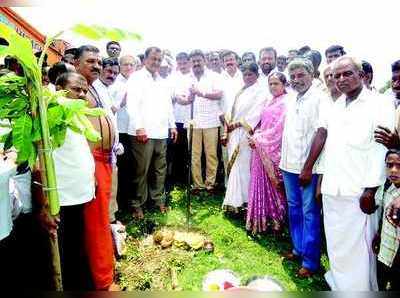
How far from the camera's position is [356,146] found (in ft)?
7.18

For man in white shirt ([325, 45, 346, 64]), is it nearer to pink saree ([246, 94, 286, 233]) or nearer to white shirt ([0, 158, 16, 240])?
pink saree ([246, 94, 286, 233])

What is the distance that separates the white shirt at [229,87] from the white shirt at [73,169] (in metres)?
1.86

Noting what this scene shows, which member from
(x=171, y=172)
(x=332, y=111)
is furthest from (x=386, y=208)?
(x=171, y=172)

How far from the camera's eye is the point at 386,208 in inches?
81.2

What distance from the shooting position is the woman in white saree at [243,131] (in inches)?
129

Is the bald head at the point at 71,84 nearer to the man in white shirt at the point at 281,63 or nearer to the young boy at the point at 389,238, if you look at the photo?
the young boy at the point at 389,238

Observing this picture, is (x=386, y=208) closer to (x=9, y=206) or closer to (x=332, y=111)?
(x=332, y=111)

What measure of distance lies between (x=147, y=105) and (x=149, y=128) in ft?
0.65

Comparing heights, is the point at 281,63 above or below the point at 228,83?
above

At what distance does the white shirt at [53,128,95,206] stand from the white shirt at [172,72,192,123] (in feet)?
6.66

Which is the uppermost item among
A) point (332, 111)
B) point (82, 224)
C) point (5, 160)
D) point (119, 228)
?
point (332, 111)

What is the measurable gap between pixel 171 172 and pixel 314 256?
1.68m

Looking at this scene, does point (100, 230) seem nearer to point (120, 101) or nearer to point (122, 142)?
point (122, 142)

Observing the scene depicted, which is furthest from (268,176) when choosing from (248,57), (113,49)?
(113,49)
